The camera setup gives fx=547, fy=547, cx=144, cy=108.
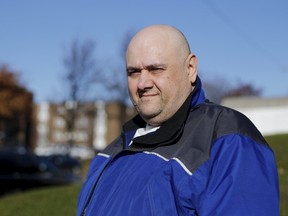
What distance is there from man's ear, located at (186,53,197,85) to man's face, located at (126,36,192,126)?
2cm

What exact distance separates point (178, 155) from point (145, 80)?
36 centimetres

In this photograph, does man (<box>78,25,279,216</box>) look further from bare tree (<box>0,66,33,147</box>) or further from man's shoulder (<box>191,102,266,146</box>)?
bare tree (<box>0,66,33,147</box>)

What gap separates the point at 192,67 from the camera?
2316 mm

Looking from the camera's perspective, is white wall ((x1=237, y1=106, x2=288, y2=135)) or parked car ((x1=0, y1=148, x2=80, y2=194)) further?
white wall ((x1=237, y1=106, x2=288, y2=135))

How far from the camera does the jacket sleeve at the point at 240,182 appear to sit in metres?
1.88

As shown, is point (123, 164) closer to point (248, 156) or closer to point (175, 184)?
point (175, 184)

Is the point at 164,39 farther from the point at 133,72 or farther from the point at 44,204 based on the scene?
the point at 44,204

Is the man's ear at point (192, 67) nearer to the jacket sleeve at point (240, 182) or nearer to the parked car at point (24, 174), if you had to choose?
the jacket sleeve at point (240, 182)

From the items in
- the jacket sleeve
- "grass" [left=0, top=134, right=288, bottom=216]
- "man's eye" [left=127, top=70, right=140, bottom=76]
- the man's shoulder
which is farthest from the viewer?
"grass" [left=0, top=134, right=288, bottom=216]

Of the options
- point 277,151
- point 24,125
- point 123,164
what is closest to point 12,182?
point 277,151

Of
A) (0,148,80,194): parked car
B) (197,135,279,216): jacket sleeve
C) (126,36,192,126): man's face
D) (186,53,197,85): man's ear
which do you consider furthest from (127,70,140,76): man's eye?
(0,148,80,194): parked car

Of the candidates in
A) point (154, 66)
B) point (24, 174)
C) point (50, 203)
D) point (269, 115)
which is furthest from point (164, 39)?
point (269, 115)

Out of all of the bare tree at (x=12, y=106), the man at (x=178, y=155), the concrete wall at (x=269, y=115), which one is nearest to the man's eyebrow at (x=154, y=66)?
the man at (x=178, y=155)

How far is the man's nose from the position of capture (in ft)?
7.47
